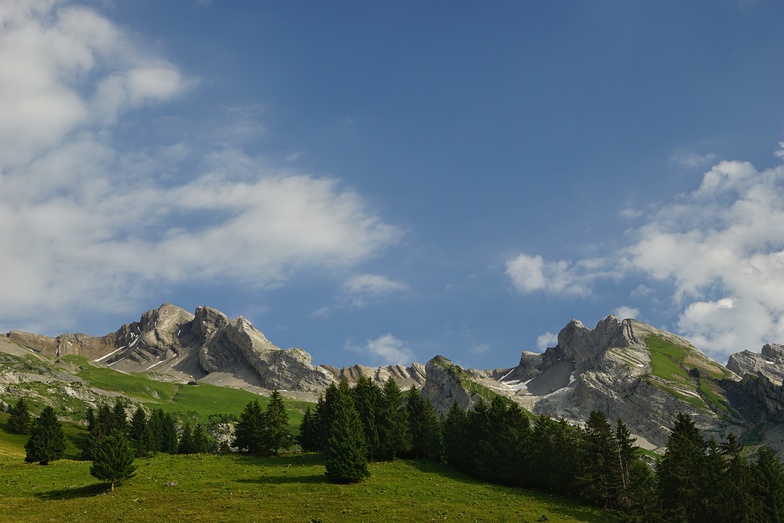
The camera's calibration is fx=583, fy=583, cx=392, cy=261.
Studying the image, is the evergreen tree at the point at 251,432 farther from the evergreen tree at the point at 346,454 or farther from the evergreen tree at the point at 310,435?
the evergreen tree at the point at 346,454

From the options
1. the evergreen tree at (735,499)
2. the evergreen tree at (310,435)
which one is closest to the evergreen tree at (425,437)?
the evergreen tree at (310,435)

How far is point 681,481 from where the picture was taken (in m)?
81.2

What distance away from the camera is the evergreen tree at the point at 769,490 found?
272ft

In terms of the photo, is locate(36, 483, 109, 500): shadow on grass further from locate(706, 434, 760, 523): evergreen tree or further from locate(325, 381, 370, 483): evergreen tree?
locate(706, 434, 760, 523): evergreen tree

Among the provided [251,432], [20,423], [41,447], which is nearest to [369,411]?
[251,432]

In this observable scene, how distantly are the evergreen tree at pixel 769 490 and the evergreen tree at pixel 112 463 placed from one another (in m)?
86.3

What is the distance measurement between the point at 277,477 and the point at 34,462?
50.4 metres

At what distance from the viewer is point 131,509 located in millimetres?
66000

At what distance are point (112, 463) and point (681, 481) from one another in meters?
76.9

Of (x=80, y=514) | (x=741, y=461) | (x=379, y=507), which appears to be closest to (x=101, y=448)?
(x=80, y=514)

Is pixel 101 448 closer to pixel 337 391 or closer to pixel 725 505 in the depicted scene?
pixel 337 391

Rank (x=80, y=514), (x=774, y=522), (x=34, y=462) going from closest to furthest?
(x=80, y=514) < (x=774, y=522) < (x=34, y=462)

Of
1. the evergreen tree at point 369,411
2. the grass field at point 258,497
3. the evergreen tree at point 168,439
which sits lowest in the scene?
the grass field at point 258,497

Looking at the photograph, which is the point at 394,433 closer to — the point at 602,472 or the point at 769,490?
the point at 602,472
